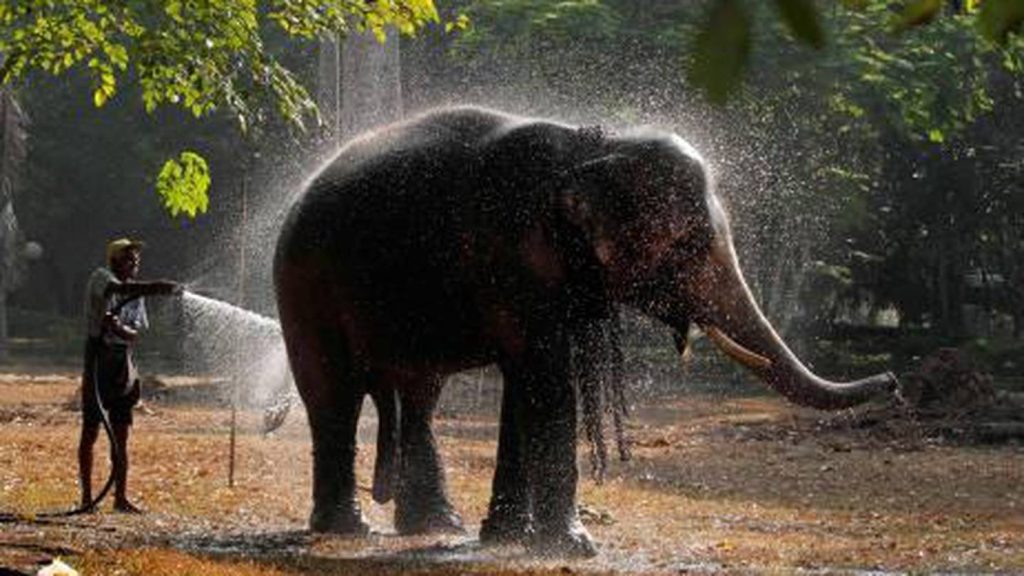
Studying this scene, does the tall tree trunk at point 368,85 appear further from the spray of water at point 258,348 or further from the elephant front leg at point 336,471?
the elephant front leg at point 336,471

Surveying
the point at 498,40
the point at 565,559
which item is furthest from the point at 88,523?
the point at 498,40

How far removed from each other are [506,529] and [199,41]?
11.0ft

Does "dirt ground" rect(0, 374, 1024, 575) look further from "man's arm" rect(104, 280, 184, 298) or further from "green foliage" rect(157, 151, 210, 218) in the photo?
"green foliage" rect(157, 151, 210, 218)

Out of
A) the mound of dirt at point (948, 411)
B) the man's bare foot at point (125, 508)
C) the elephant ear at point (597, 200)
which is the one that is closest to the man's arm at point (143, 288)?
the man's bare foot at point (125, 508)

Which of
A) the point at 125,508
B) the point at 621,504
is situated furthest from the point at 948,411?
the point at 125,508

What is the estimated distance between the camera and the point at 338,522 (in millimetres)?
11117

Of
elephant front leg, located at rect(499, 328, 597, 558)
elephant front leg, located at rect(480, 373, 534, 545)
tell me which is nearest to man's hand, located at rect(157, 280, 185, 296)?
elephant front leg, located at rect(480, 373, 534, 545)

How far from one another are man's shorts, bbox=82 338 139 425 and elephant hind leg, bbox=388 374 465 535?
171cm

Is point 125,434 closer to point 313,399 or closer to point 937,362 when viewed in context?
point 313,399

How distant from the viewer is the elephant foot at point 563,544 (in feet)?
32.2

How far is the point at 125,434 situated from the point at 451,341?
2.46 m

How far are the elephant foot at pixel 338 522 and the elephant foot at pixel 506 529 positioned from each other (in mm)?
1104

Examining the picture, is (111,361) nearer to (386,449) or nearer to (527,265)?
(386,449)

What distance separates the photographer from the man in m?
11.5
